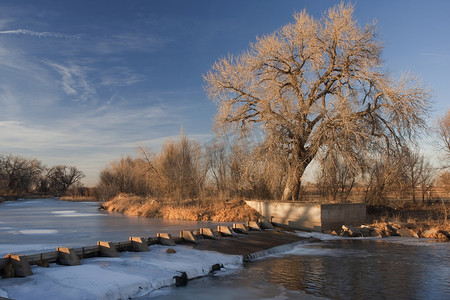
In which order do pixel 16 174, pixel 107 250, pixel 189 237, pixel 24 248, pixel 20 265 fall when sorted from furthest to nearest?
pixel 16 174, pixel 189 237, pixel 24 248, pixel 107 250, pixel 20 265

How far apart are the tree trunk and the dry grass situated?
213 centimetres

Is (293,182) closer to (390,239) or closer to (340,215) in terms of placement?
(340,215)

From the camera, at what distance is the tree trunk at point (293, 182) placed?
66.3ft

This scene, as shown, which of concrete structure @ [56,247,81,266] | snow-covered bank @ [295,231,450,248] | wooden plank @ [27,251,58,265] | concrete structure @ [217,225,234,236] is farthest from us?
concrete structure @ [217,225,234,236]

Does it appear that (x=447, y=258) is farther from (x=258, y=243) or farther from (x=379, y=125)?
(x=379, y=125)

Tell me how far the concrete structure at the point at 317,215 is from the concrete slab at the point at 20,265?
12645 millimetres

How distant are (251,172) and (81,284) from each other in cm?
1470

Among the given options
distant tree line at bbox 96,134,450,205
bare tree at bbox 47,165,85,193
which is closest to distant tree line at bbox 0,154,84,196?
bare tree at bbox 47,165,85,193

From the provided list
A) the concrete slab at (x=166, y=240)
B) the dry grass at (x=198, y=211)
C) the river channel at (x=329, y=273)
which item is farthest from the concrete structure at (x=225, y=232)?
the dry grass at (x=198, y=211)

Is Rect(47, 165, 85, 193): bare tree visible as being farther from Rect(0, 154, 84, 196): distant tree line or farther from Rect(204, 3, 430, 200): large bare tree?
Rect(204, 3, 430, 200): large bare tree

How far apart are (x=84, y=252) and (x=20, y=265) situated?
2.06 metres

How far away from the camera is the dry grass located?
21.9 meters

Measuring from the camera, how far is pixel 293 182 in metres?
20.6

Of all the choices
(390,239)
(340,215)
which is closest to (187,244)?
(340,215)
